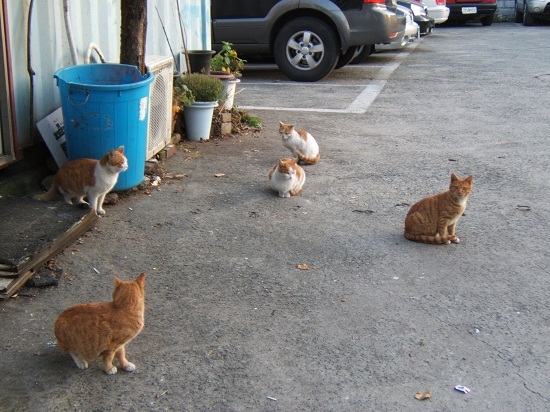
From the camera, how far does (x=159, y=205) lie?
6086 millimetres

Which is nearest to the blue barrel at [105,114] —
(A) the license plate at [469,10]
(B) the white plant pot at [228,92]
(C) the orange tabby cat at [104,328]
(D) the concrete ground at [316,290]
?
(D) the concrete ground at [316,290]

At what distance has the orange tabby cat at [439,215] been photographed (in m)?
5.34

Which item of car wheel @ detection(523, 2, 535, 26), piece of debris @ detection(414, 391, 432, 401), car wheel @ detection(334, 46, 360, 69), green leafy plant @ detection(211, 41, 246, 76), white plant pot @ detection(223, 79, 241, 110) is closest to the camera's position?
piece of debris @ detection(414, 391, 432, 401)

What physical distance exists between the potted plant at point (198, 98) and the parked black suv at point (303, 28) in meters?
4.55

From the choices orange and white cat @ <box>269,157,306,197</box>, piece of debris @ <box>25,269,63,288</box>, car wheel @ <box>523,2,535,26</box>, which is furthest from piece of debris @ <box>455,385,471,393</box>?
car wheel @ <box>523,2,535,26</box>

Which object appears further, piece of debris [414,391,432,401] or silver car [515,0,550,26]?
silver car [515,0,550,26]

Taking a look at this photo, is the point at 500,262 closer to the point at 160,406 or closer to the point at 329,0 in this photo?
the point at 160,406

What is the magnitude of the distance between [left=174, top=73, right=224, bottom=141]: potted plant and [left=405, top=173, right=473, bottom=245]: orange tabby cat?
3.36 m

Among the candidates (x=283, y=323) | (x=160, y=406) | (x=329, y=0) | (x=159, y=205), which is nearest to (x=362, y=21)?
(x=329, y=0)

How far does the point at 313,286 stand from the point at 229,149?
3.66 metres

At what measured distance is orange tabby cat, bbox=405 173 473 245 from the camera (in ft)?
17.5

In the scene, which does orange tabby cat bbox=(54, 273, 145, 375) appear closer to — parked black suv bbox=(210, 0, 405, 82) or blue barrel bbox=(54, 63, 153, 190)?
blue barrel bbox=(54, 63, 153, 190)

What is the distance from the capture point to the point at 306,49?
12.4 m

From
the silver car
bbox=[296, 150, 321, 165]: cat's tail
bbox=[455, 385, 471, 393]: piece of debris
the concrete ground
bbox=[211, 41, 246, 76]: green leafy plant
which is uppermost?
the silver car
